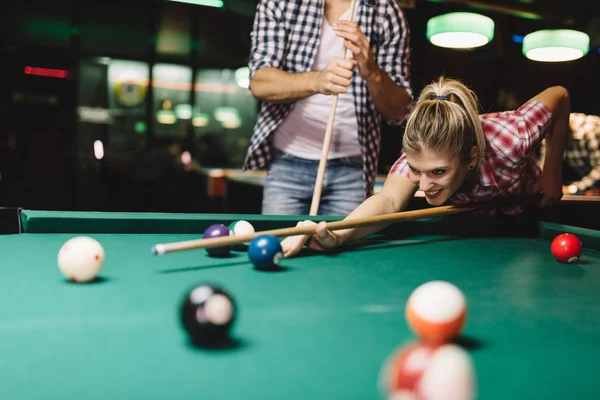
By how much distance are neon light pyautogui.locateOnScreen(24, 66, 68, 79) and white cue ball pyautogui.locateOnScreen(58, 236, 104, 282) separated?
22.9 feet

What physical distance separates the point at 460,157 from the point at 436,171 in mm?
108

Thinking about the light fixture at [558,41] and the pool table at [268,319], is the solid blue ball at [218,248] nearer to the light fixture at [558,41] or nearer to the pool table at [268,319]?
the pool table at [268,319]

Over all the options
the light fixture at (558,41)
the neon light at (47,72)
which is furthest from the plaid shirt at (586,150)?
the neon light at (47,72)

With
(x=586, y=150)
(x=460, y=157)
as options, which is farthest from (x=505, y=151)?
(x=586, y=150)

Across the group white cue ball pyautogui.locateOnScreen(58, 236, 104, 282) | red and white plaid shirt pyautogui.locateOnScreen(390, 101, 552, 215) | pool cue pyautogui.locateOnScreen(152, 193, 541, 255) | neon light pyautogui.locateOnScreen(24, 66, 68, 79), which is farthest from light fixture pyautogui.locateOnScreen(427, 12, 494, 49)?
neon light pyautogui.locateOnScreen(24, 66, 68, 79)

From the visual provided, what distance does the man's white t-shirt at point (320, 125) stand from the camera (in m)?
2.57

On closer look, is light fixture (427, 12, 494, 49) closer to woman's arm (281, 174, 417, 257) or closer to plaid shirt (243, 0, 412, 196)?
plaid shirt (243, 0, 412, 196)

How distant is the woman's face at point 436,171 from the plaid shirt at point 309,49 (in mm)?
555

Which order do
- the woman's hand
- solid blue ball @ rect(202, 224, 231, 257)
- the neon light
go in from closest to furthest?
1. solid blue ball @ rect(202, 224, 231, 257)
2. the woman's hand
3. the neon light

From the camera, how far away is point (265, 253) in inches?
55.4

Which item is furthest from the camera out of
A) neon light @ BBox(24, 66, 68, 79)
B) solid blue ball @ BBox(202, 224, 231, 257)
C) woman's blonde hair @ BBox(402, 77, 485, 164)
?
neon light @ BBox(24, 66, 68, 79)

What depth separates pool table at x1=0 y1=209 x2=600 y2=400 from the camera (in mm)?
734

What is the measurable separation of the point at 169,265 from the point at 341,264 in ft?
1.53

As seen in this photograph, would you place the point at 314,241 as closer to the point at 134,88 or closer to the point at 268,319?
the point at 268,319
